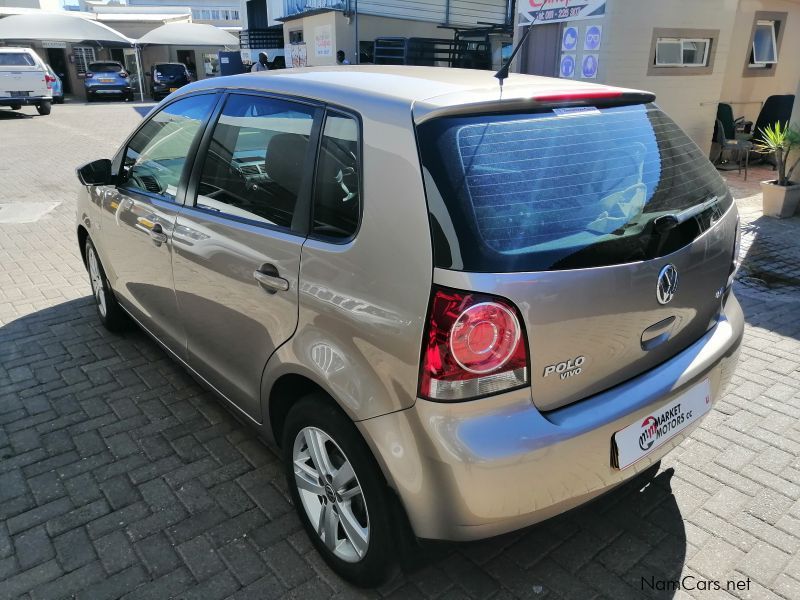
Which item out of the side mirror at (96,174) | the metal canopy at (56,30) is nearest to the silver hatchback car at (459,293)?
the side mirror at (96,174)

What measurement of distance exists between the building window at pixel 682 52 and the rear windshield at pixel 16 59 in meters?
19.3

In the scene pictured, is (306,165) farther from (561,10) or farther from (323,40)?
(323,40)

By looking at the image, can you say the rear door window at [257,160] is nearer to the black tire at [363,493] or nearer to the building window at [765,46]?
the black tire at [363,493]

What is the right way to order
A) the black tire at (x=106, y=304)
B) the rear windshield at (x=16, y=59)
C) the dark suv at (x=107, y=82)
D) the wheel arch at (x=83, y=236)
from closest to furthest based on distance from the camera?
the black tire at (x=106, y=304) < the wheel arch at (x=83, y=236) < the rear windshield at (x=16, y=59) < the dark suv at (x=107, y=82)

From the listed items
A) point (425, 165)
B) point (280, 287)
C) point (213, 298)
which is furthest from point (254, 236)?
point (425, 165)

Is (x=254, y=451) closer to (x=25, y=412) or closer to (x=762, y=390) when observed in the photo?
(x=25, y=412)

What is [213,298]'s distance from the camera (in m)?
2.75

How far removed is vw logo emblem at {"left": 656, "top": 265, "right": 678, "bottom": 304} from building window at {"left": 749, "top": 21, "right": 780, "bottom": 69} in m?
11.7

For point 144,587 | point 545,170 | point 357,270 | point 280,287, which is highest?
point 545,170

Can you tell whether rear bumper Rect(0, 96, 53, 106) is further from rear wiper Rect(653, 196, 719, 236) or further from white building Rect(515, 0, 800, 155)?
rear wiper Rect(653, 196, 719, 236)

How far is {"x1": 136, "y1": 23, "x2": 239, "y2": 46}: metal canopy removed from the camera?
32.8 m

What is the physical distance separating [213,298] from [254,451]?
834 millimetres

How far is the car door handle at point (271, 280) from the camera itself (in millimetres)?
2283

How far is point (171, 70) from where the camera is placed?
98.9 feet
